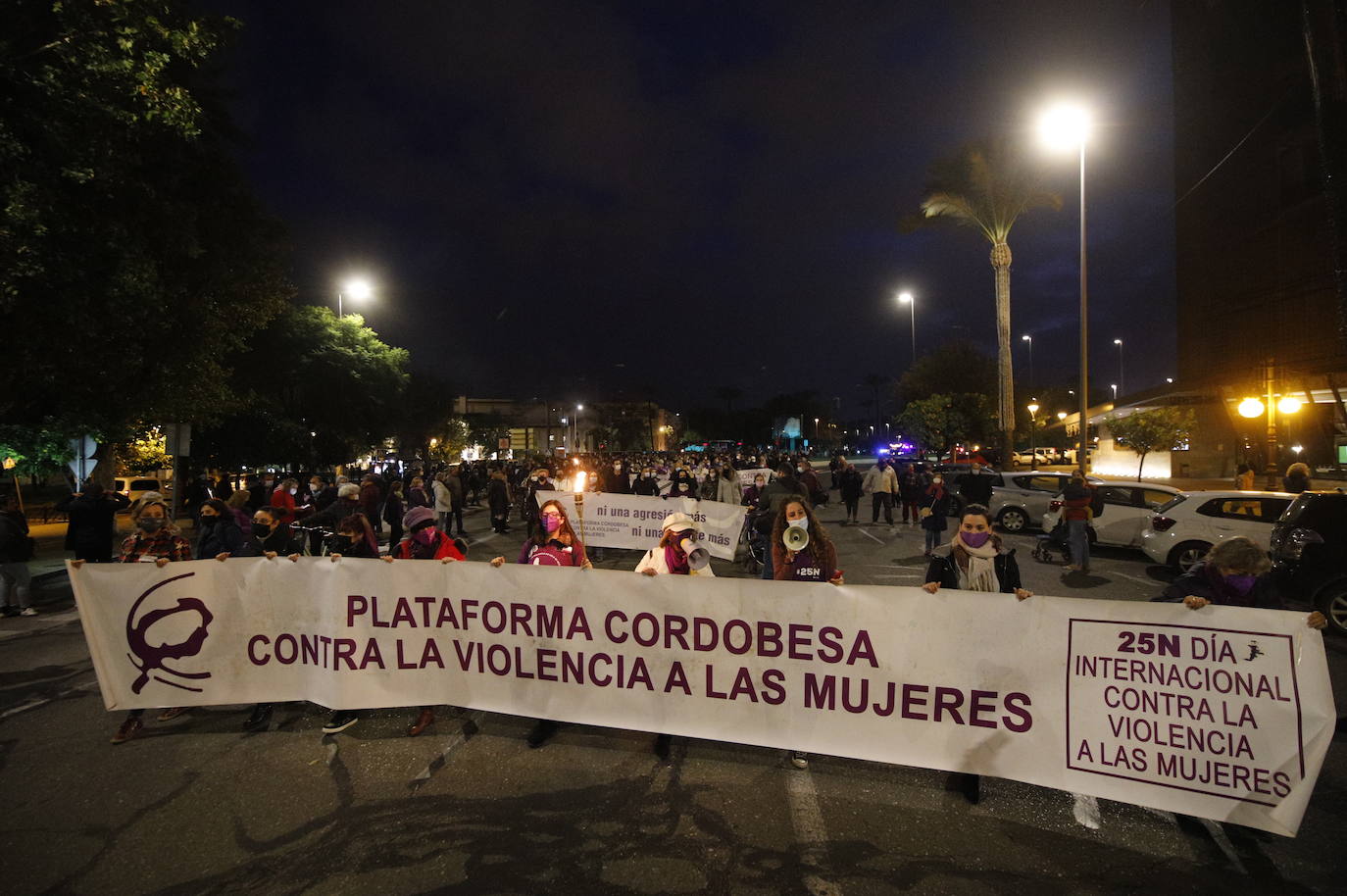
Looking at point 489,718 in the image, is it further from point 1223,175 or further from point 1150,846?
point 1223,175

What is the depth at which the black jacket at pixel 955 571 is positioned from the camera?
4375 mm

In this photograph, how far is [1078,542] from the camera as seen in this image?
34.3ft

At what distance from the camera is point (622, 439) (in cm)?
9356

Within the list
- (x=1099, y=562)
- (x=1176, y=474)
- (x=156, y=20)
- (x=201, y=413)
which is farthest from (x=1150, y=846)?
(x=1176, y=474)

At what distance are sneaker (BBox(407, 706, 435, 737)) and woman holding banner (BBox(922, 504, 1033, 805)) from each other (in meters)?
3.58

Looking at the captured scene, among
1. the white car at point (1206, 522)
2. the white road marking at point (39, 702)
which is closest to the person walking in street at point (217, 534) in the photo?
the white road marking at point (39, 702)

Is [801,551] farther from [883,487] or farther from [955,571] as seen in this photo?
[883,487]

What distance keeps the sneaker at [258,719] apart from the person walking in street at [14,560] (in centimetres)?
593

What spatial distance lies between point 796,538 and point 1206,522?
857 centimetres

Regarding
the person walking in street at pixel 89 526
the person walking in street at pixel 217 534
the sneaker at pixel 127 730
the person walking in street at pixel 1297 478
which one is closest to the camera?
the sneaker at pixel 127 730

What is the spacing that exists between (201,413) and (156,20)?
10.4m

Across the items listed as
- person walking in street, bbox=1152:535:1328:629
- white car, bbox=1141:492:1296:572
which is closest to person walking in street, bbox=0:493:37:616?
person walking in street, bbox=1152:535:1328:629

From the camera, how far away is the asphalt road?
3.24 meters

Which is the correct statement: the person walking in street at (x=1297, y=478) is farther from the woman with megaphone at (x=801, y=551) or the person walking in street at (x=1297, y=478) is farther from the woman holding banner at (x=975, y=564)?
the woman with megaphone at (x=801, y=551)
